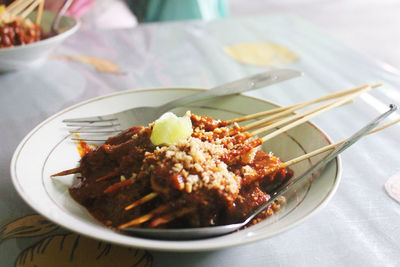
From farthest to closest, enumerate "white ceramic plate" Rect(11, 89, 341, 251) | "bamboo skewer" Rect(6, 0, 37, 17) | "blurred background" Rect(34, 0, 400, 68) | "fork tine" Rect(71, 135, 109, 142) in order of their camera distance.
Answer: "blurred background" Rect(34, 0, 400, 68) → "bamboo skewer" Rect(6, 0, 37, 17) → "fork tine" Rect(71, 135, 109, 142) → "white ceramic plate" Rect(11, 89, 341, 251)

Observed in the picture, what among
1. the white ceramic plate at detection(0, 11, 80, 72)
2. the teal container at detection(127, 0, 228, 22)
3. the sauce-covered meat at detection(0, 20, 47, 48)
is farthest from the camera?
the teal container at detection(127, 0, 228, 22)

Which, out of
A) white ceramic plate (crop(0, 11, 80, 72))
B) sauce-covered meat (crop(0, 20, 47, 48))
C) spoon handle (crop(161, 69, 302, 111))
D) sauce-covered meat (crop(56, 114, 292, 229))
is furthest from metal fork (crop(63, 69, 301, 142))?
sauce-covered meat (crop(0, 20, 47, 48))

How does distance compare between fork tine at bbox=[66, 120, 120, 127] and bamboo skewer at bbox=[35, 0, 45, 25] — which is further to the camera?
bamboo skewer at bbox=[35, 0, 45, 25]

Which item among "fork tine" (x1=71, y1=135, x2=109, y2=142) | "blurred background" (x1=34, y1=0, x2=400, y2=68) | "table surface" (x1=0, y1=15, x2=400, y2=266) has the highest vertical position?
"fork tine" (x1=71, y1=135, x2=109, y2=142)

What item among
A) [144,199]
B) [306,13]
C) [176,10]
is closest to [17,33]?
[144,199]

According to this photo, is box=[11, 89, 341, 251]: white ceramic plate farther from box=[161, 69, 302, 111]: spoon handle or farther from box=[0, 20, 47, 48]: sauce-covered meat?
box=[0, 20, 47, 48]: sauce-covered meat

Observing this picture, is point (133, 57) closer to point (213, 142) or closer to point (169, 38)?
point (169, 38)

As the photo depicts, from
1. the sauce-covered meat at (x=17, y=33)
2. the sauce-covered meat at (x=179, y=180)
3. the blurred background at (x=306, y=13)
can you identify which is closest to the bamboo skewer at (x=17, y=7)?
the sauce-covered meat at (x=17, y=33)
